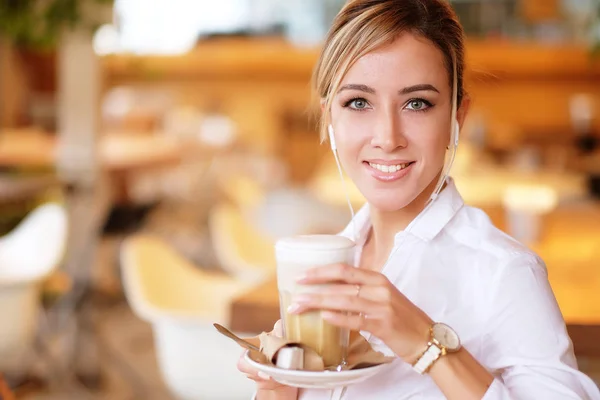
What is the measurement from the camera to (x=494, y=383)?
106cm

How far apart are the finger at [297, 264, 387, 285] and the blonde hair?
359mm

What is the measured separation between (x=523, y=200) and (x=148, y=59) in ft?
25.9

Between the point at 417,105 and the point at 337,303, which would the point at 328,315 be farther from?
the point at 417,105

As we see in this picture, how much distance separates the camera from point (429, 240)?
1.29 m

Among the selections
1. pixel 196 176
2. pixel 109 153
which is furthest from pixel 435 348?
pixel 196 176

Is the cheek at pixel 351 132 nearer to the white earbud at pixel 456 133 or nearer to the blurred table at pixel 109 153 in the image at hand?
the white earbud at pixel 456 133

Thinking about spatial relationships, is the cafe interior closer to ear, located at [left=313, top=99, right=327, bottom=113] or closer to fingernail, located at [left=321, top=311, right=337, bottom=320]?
ear, located at [left=313, top=99, right=327, bottom=113]

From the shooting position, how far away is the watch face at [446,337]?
3.36 ft

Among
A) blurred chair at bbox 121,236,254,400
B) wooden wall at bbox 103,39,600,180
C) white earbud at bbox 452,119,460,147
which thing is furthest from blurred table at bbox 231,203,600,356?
wooden wall at bbox 103,39,600,180

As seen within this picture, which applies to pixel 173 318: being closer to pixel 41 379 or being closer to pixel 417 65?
pixel 417 65

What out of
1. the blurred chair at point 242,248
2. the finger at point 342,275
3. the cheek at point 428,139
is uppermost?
the cheek at point 428,139

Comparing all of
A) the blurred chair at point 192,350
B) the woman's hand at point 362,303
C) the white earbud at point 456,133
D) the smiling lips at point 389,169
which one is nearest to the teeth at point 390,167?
the smiling lips at point 389,169

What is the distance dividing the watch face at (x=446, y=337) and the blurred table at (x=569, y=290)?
71cm

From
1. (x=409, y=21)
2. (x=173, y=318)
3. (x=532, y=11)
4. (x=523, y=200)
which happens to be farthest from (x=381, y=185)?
(x=532, y=11)
